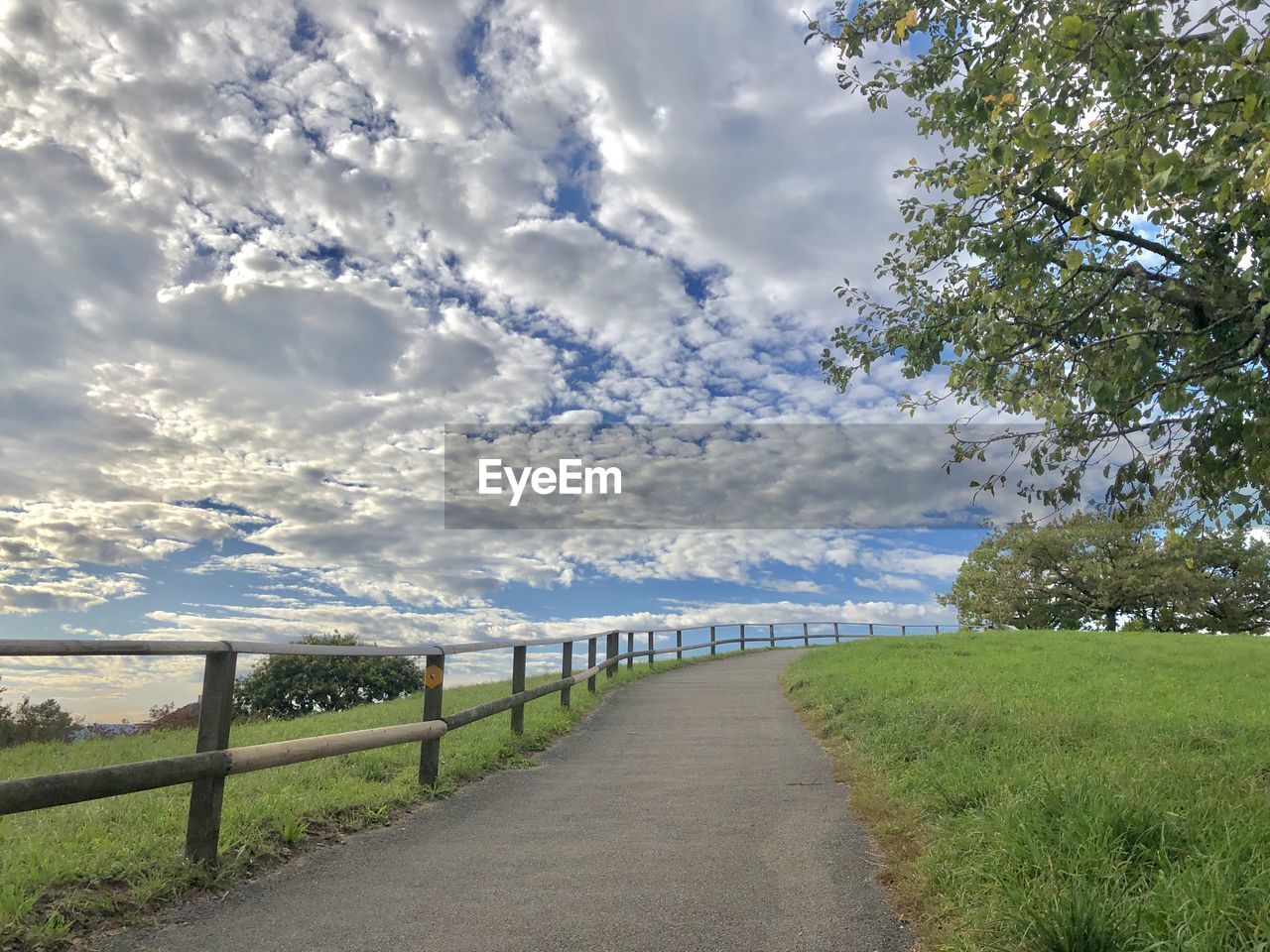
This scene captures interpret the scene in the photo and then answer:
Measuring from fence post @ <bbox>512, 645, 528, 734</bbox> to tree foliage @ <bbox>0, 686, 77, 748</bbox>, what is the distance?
38.2 feet

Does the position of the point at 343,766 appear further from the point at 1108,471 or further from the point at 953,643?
the point at 953,643

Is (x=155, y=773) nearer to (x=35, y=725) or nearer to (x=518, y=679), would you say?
(x=518, y=679)

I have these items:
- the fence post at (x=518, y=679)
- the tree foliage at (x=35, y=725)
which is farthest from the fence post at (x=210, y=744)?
the tree foliage at (x=35, y=725)

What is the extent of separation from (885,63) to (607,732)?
9175 millimetres

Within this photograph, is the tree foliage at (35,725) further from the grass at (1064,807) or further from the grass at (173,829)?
the grass at (1064,807)

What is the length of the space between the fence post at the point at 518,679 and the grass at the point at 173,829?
6.9 inches

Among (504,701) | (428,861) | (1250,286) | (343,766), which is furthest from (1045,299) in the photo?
(343,766)

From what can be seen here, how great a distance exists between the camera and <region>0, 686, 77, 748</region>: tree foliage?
16.3 metres

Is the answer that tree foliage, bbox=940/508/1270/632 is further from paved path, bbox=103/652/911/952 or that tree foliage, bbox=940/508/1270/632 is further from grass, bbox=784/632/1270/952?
paved path, bbox=103/652/911/952

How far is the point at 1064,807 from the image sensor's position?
4.87 meters

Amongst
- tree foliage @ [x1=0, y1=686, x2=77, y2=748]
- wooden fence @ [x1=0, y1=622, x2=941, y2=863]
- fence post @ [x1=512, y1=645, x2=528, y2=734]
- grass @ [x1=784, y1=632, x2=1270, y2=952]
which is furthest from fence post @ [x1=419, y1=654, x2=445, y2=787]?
tree foliage @ [x1=0, y1=686, x2=77, y2=748]

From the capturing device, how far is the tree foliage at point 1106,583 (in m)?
39.0

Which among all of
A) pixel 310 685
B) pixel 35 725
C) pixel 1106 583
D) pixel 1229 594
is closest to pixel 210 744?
pixel 35 725

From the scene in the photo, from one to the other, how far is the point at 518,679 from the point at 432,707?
8.17ft
